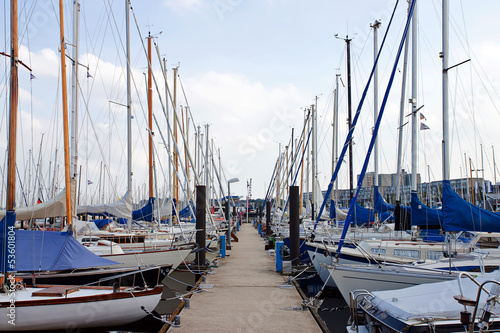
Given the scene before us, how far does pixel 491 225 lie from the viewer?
1189 cm

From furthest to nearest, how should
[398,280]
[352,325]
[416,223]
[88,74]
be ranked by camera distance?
1. [88,74]
2. [416,223]
3. [398,280]
4. [352,325]

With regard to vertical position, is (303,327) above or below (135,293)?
below

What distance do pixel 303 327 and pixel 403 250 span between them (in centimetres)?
553

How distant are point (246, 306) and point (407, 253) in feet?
17.7

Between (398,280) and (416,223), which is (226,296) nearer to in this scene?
(398,280)

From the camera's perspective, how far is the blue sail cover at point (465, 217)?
1169 centimetres

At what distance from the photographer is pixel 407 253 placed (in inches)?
525

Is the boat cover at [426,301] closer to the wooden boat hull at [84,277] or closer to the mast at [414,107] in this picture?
the wooden boat hull at [84,277]

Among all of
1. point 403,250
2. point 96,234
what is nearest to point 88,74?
point 96,234

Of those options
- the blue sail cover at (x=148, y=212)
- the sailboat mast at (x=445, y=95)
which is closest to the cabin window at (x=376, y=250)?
the sailboat mast at (x=445, y=95)

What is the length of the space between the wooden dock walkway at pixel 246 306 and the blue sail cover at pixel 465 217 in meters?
4.63

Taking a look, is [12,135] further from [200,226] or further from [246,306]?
[200,226]

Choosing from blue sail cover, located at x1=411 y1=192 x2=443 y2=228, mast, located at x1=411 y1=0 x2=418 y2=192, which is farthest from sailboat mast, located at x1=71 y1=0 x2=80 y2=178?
mast, located at x1=411 y1=0 x2=418 y2=192

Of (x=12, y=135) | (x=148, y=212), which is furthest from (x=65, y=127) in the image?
(x=148, y=212)
